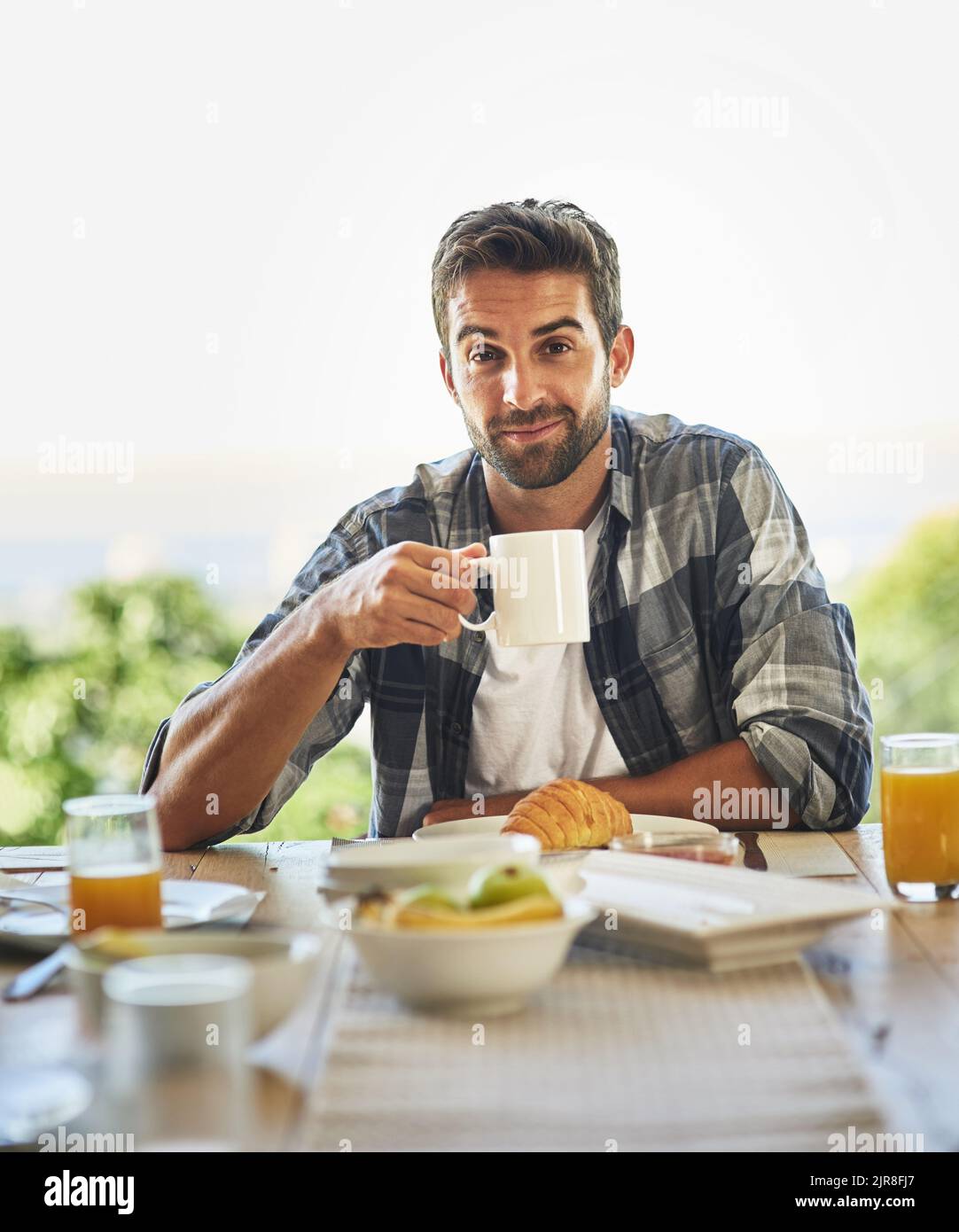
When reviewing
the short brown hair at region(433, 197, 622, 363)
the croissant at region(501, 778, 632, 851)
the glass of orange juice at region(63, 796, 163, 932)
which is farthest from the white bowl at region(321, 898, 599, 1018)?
the short brown hair at region(433, 197, 622, 363)

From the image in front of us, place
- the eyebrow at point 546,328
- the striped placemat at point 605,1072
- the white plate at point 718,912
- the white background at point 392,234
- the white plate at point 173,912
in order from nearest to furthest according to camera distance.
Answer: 1. the striped placemat at point 605,1072
2. the white plate at point 718,912
3. the white plate at point 173,912
4. the eyebrow at point 546,328
5. the white background at point 392,234

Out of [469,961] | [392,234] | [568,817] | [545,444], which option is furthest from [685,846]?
[392,234]

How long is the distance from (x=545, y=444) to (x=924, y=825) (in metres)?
0.91

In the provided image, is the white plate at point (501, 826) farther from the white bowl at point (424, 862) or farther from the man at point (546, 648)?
the white bowl at point (424, 862)

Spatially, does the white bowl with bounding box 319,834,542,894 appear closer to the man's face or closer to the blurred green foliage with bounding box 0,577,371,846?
the man's face

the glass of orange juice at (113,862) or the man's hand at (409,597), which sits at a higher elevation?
the man's hand at (409,597)

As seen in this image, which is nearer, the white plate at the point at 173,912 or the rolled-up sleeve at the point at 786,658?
the white plate at the point at 173,912

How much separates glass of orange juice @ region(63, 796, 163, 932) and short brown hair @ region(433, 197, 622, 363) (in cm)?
111

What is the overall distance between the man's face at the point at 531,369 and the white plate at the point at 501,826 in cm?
65

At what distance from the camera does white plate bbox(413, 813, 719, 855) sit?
137 centimetres

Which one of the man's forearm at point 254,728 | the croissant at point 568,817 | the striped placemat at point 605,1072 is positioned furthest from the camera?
the man's forearm at point 254,728

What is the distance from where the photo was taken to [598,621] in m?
1.84

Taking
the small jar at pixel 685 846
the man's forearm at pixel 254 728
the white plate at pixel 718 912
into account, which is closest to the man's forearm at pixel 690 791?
the man's forearm at pixel 254 728

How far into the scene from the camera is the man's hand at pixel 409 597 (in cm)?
145
